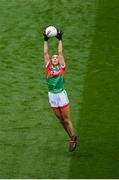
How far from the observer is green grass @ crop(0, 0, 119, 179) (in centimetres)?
1459

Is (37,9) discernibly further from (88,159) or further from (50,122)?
(88,159)

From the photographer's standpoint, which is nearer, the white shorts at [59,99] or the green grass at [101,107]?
the green grass at [101,107]

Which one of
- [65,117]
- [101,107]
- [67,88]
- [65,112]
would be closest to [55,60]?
[65,112]

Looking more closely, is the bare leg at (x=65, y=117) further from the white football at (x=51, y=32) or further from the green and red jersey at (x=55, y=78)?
the white football at (x=51, y=32)

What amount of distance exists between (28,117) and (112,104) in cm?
218

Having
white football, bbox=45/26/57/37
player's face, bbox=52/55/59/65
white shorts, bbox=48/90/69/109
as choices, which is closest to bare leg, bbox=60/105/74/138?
white shorts, bbox=48/90/69/109

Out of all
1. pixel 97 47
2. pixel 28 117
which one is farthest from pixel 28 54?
pixel 28 117

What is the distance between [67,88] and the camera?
17.5 metres

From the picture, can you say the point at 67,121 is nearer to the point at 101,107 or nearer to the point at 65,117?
the point at 65,117

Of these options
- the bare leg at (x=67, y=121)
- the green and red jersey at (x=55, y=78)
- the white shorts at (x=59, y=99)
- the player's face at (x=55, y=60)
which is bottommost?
the bare leg at (x=67, y=121)

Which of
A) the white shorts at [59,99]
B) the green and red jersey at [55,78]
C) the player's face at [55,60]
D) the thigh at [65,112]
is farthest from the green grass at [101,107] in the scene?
the player's face at [55,60]

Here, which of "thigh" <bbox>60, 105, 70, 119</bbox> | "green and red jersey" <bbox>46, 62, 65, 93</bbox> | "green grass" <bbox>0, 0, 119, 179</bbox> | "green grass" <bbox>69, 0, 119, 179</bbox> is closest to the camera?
"green grass" <bbox>69, 0, 119, 179</bbox>

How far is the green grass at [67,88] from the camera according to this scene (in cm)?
1459

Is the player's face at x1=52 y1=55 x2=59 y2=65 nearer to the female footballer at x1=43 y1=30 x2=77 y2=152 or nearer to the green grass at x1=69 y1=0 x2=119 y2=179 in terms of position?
the female footballer at x1=43 y1=30 x2=77 y2=152
